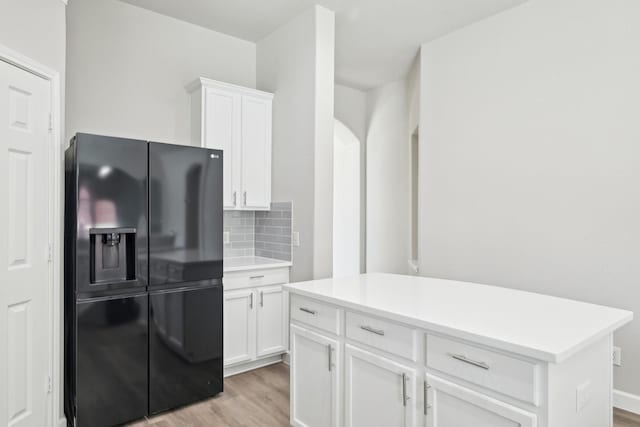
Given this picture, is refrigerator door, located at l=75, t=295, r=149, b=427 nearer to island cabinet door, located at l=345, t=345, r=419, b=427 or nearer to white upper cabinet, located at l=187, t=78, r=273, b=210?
white upper cabinet, located at l=187, t=78, r=273, b=210

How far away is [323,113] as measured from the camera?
345 centimetres

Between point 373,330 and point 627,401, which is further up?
point 373,330

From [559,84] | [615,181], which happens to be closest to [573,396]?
[615,181]

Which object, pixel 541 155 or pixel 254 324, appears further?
pixel 254 324

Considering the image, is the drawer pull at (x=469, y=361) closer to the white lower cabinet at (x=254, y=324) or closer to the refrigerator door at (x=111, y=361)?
the refrigerator door at (x=111, y=361)

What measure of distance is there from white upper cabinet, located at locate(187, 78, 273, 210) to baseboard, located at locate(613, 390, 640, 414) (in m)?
3.07

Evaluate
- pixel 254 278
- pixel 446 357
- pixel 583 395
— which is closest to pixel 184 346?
pixel 254 278

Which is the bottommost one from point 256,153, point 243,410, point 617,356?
point 243,410

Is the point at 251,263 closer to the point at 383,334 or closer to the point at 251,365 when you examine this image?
the point at 251,365

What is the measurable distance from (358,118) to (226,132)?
8.62 ft

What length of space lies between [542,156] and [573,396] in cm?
225

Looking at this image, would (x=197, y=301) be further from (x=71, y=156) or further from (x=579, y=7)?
(x=579, y=7)

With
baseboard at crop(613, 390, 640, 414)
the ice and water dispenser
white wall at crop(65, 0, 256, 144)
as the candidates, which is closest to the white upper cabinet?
white wall at crop(65, 0, 256, 144)

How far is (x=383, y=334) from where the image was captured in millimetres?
1761
